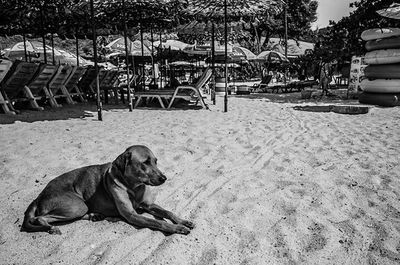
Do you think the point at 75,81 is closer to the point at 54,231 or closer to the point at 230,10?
the point at 230,10

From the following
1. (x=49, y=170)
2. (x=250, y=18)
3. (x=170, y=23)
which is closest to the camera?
(x=49, y=170)

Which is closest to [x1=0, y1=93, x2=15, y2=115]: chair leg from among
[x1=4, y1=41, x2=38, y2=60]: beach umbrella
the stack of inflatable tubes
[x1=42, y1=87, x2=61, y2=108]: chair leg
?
[x1=42, y1=87, x2=61, y2=108]: chair leg

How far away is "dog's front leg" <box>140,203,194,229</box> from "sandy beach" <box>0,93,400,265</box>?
111 millimetres

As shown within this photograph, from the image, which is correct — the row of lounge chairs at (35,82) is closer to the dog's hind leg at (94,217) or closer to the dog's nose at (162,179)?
the dog's hind leg at (94,217)

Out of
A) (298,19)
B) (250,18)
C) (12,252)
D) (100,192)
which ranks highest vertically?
(298,19)

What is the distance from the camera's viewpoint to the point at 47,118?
675cm

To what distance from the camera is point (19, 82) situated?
290 inches

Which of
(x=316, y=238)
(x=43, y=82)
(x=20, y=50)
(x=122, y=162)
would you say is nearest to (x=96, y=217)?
(x=122, y=162)

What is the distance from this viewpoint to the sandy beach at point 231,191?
2182mm

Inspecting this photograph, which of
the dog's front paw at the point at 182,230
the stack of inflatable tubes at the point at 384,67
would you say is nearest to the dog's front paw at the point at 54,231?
the dog's front paw at the point at 182,230

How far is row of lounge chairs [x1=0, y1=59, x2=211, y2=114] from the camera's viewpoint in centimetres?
704

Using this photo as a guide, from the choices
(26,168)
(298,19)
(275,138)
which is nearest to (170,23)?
(275,138)

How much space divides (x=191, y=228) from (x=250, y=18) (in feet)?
24.1

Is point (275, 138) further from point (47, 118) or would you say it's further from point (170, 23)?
point (170, 23)
